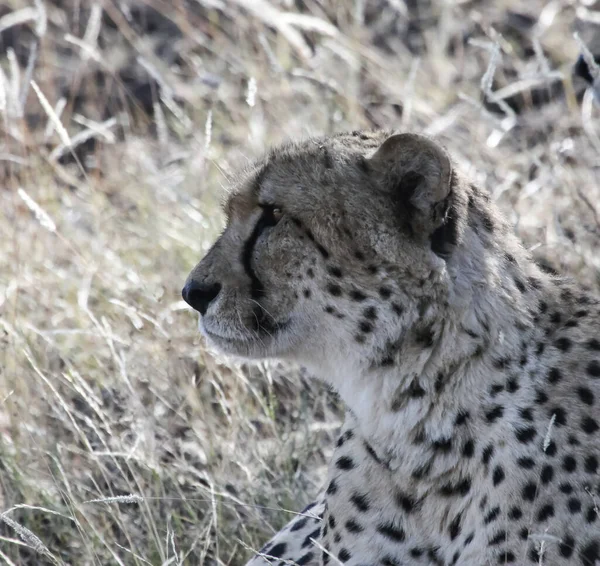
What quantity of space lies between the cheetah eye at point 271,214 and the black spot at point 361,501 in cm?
52

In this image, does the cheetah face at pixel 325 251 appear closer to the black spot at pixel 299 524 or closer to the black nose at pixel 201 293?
the black nose at pixel 201 293

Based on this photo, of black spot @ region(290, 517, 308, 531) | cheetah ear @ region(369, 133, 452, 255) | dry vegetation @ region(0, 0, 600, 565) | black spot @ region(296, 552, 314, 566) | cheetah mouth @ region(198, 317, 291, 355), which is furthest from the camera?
dry vegetation @ region(0, 0, 600, 565)

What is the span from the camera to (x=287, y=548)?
251 centimetres

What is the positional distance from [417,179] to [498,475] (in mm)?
514

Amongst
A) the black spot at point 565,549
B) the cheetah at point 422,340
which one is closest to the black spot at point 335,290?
the cheetah at point 422,340

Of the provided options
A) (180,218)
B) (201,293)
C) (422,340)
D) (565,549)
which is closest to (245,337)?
(201,293)

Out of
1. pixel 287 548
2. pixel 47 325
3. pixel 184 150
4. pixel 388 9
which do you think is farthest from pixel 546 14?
pixel 287 548

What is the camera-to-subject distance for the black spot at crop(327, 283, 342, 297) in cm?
205

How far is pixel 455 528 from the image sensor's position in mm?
2041

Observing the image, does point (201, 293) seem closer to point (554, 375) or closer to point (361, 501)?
point (361, 501)

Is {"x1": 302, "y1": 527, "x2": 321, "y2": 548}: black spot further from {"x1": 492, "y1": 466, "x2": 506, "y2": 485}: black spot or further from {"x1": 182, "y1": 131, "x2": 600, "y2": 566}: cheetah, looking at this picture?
{"x1": 492, "y1": 466, "x2": 506, "y2": 485}: black spot

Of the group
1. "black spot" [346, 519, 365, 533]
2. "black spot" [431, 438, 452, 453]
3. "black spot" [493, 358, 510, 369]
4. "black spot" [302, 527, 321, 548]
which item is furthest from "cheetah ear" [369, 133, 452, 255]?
"black spot" [302, 527, 321, 548]

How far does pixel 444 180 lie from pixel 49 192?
2.40 metres

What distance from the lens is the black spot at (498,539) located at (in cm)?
197
